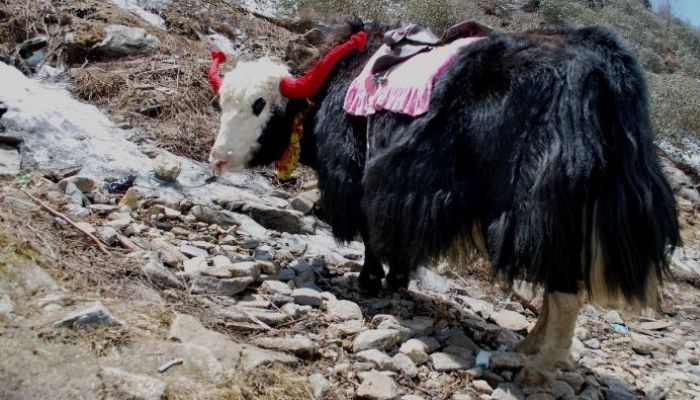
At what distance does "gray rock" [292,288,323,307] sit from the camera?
2.78 m

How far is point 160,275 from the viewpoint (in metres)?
2.60

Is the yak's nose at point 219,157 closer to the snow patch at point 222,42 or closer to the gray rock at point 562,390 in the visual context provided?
the gray rock at point 562,390

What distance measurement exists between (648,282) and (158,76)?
385cm

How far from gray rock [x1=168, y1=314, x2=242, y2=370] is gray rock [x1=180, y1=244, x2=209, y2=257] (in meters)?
0.80

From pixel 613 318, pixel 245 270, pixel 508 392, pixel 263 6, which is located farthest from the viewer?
pixel 263 6

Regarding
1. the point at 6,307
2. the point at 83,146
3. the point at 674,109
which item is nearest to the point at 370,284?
the point at 6,307

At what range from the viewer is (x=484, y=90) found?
2.43 metres

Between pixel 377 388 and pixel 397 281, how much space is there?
120cm

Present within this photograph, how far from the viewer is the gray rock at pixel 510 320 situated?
10.3ft

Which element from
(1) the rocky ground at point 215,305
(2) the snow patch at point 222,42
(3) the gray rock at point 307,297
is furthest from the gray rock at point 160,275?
(2) the snow patch at point 222,42

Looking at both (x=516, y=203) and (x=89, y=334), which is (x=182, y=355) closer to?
(x=89, y=334)

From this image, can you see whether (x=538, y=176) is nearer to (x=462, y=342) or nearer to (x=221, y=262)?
(x=462, y=342)

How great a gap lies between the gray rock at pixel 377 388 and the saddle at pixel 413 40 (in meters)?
1.33

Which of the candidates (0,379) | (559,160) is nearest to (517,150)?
(559,160)
